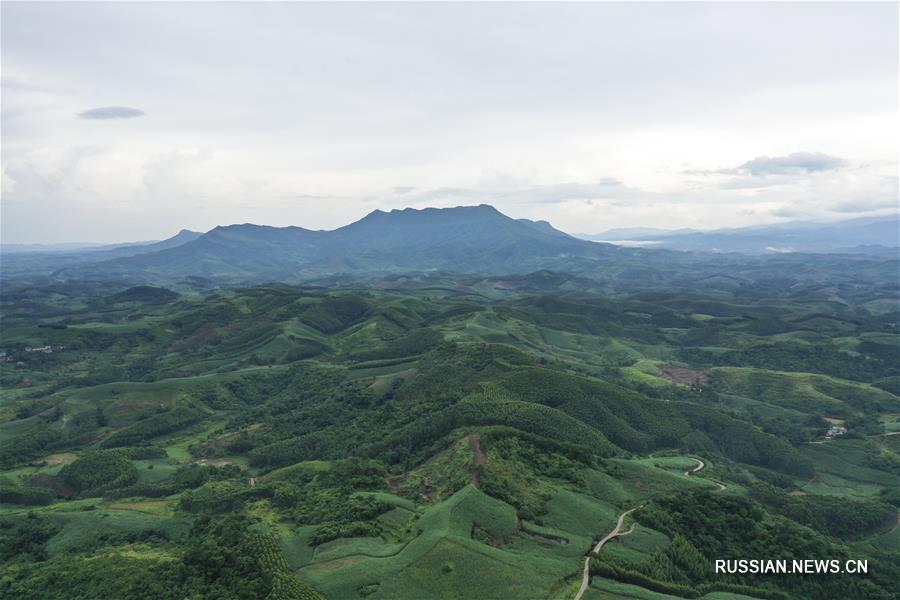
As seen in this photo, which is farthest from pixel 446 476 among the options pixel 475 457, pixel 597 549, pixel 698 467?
pixel 698 467

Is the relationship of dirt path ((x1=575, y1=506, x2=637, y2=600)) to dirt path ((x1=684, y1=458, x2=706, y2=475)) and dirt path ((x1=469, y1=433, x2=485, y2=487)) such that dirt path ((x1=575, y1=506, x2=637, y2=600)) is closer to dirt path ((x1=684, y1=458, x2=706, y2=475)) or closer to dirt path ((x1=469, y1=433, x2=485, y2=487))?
dirt path ((x1=469, y1=433, x2=485, y2=487))

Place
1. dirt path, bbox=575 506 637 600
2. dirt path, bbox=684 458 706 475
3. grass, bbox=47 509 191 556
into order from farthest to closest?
dirt path, bbox=684 458 706 475
grass, bbox=47 509 191 556
dirt path, bbox=575 506 637 600

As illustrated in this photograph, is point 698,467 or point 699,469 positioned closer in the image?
point 699,469

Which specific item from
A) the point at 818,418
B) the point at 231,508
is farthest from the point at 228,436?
the point at 818,418

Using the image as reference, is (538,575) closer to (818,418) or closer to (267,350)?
(818,418)

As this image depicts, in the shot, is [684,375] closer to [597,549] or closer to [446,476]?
[446,476]

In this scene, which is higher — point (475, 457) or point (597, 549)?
point (475, 457)

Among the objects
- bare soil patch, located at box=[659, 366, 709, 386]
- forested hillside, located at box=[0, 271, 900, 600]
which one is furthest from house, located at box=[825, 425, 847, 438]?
bare soil patch, located at box=[659, 366, 709, 386]

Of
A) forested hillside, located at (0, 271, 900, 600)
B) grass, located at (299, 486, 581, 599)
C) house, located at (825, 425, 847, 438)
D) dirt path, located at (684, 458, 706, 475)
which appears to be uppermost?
grass, located at (299, 486, 581, 599)

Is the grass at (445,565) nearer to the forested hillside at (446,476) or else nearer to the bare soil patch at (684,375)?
the forested hillside at (446,476)
